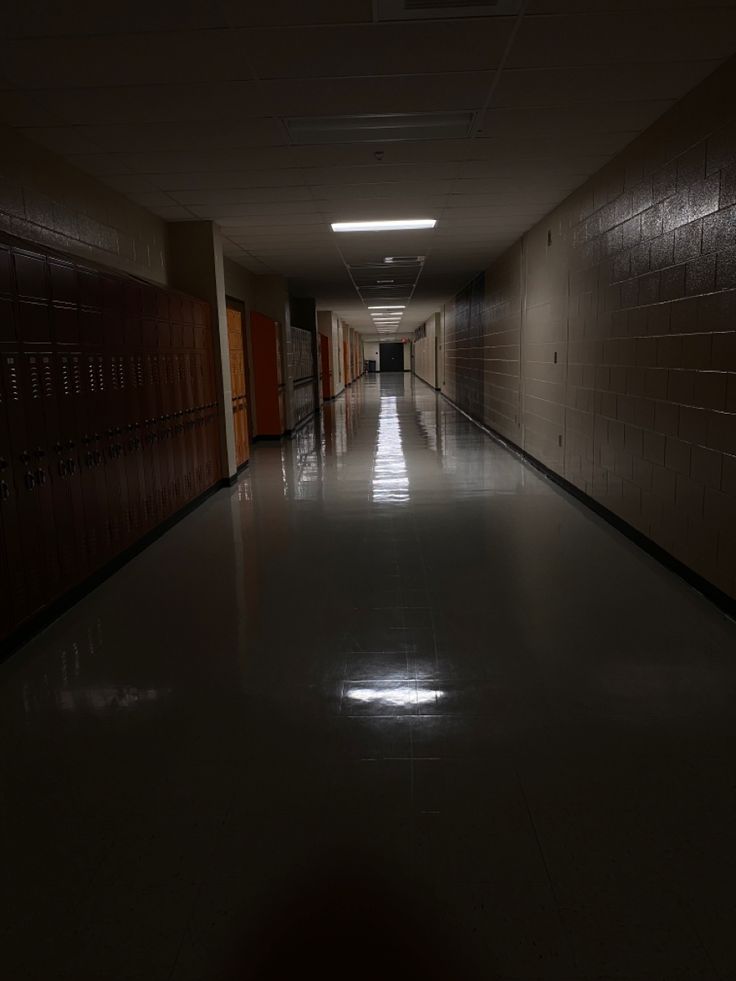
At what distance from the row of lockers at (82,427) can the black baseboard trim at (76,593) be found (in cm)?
5

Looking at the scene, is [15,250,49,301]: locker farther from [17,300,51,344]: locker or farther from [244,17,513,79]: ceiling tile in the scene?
[244,17,513,79]: ceiling tile

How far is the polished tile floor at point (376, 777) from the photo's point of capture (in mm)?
1585

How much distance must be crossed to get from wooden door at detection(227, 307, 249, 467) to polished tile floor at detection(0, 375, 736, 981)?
14.4 ft

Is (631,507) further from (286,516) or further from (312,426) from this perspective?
(312,426)

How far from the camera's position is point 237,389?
29.2 ft

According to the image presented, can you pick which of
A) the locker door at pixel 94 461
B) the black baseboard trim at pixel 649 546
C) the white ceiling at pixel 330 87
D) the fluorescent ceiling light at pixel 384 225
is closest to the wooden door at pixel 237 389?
the fluorescent ceiling light at pixel 384 225

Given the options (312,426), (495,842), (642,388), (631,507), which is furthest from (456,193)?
(312,426)

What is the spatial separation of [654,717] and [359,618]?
1.48m

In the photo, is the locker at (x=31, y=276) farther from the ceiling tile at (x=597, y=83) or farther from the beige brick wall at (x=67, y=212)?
the ceiling tile at (x=597, y=83)

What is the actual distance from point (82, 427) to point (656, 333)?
3.51 m

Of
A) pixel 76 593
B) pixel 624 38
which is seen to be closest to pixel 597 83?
pixel 624 38

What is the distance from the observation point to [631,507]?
489cm

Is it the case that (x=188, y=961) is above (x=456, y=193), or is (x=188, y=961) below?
below

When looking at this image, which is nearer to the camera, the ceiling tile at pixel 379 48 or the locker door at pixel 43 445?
the ceiling tile at pixel 379 48
